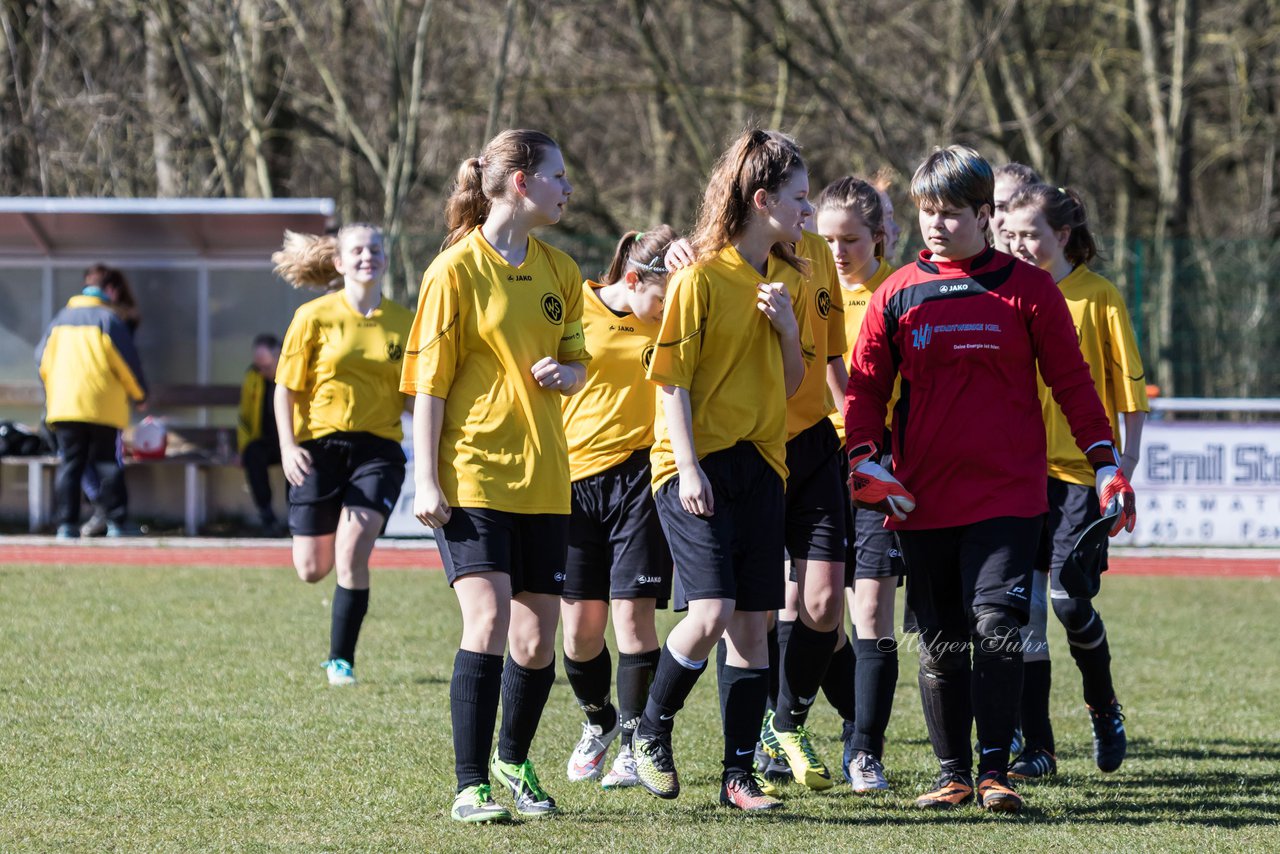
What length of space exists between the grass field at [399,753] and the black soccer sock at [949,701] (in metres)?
0.18

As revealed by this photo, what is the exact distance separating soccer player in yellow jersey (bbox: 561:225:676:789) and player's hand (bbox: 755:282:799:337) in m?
0.73

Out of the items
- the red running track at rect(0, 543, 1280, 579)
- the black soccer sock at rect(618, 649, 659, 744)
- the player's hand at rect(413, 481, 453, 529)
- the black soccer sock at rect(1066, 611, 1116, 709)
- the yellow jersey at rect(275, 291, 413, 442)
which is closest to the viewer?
the player's hand at rect(413, 481, 453, 529)

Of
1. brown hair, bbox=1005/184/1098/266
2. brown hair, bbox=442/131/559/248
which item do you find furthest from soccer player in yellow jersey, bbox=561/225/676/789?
brown hair, bbox=1005/184/1098/266

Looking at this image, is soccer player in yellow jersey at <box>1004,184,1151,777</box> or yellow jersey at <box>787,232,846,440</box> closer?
yellow jersey at <box>787,232,846,440</box>

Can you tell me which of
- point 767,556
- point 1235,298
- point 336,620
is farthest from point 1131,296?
point 767,556

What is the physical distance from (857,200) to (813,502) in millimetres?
1115

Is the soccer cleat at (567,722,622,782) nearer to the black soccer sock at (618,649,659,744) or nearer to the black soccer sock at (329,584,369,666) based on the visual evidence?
the black soccer sock at (618,649,659,744)

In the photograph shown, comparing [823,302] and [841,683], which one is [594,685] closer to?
[841,683]

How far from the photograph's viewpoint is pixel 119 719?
6.24 m

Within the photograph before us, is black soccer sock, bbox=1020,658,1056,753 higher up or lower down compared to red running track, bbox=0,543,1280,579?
higher up

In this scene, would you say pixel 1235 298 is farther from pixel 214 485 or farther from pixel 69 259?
pixel 69 259

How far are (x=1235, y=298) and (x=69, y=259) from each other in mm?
10899

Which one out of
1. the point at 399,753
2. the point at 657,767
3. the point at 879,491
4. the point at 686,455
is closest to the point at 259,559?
the point at 399,753

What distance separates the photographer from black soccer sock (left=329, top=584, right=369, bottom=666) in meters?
7.20
